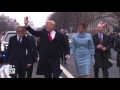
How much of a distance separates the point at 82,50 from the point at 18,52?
1572 mm

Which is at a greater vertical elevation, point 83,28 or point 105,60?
point 83,28

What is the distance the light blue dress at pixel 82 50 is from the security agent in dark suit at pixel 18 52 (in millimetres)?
1179

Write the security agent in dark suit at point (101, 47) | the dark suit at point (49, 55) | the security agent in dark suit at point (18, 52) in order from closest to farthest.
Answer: the dark suit at point (49, 55)
the security agent in dark suit at point (18, 52)
the security agent in dark suit at point (101, 47)

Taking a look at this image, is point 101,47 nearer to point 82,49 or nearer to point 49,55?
point 82,49

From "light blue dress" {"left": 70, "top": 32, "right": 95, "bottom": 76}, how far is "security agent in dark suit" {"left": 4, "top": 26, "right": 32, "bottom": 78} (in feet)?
3.87

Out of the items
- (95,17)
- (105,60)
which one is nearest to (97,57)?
(105,60)

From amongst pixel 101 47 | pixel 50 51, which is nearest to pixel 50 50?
pixel 50 51

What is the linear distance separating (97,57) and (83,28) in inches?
83.6

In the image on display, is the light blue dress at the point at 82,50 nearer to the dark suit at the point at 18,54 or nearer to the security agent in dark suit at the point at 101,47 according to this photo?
the dark suit at the point at 18,54

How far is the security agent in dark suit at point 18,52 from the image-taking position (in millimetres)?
8727

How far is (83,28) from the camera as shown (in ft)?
28.9

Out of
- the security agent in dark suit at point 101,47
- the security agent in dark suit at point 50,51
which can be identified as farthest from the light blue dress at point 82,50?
the security agent in dark suit at point 101,47
